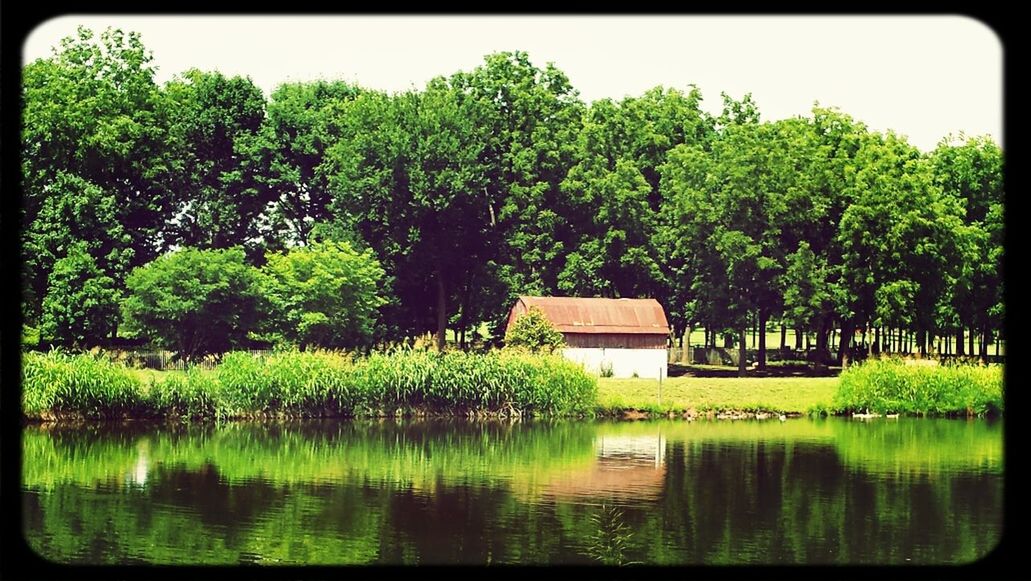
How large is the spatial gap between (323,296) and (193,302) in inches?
158

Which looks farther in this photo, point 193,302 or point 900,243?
point 900,243

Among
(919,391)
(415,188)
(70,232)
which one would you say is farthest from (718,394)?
(70,232)

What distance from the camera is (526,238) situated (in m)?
43.4

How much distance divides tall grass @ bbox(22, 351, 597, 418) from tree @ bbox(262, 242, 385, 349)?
6.18 m

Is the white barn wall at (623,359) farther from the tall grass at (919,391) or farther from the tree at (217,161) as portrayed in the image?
the tree at (217,161)

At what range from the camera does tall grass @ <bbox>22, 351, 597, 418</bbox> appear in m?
27.2

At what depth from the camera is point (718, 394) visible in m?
34.0

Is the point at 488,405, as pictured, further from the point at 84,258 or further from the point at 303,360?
the point at 84,258

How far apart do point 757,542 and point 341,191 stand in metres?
29.2

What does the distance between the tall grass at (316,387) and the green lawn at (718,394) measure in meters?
1.50

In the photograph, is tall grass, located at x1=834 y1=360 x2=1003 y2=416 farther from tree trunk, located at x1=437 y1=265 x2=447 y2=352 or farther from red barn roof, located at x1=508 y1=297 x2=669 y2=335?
tree trunk, located at x1=437 y1=265 x2=447 y2=352

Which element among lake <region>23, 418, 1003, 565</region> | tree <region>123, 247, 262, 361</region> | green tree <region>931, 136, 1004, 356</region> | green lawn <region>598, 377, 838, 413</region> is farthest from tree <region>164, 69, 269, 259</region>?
green tree <region>931, 136, 1004, 356</region>

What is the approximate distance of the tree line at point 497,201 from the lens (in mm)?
38938

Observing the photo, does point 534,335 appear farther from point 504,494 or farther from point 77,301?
point 504,494
